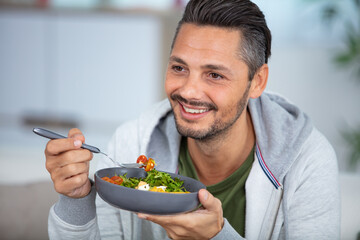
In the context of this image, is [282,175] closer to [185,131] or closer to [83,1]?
[185,131]

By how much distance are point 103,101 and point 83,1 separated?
119cm

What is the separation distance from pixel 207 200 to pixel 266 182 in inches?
20.9

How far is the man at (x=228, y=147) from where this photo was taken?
1550 millimetres

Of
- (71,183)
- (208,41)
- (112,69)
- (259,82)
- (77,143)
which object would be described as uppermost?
(208,41)

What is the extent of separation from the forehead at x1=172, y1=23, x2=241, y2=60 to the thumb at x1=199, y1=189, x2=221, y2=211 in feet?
1.77

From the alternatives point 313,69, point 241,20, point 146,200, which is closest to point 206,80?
point 241,20

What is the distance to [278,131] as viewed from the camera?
1.75m

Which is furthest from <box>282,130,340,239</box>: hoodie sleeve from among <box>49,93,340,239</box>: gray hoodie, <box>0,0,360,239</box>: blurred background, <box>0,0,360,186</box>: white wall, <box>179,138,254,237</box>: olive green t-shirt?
<box>0,0,360,186</box>: white wall

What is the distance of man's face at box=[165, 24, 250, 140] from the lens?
1556 mm

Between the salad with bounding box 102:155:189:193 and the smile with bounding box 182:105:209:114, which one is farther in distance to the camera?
the smile with bounding box 182:105:209:114

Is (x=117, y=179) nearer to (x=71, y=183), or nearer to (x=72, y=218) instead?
(x=71, y=183)

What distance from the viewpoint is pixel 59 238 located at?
151 centimetres

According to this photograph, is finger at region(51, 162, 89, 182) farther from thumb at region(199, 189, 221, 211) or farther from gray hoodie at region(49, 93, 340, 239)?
thumb at region(199, 189, 221, 211)

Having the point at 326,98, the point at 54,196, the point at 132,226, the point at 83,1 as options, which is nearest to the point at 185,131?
the point at 132,226
